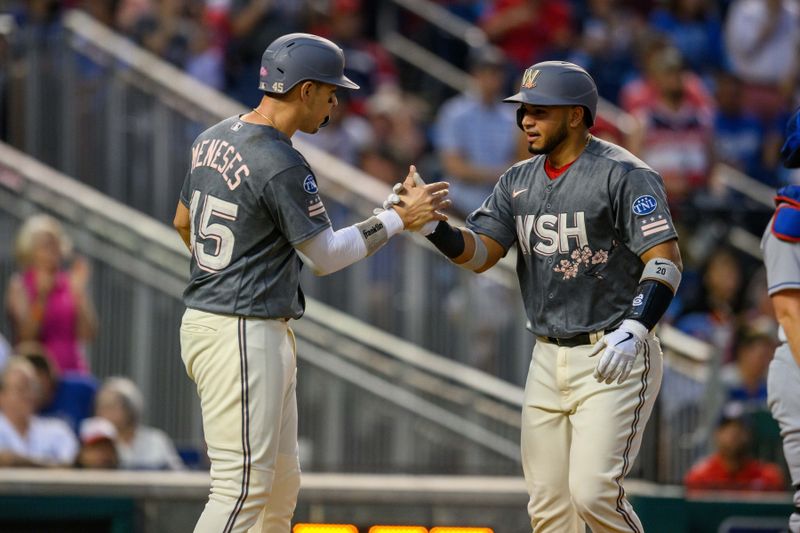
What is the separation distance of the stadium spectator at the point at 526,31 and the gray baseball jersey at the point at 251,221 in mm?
7610

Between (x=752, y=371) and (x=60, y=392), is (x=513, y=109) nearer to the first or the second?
(x=752, y=371)

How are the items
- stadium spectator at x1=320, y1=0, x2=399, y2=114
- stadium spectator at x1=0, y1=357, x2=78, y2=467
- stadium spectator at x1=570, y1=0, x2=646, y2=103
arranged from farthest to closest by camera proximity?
stadium spectator at x1=570, y1=0, x2=646, y2=103, stadium spectator at x1=320, y1=0, x2=399, y2=114, stadium spectator at x1=0, y1=357, x2=78, y2=467

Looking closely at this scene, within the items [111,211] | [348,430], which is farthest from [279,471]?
[111,211]

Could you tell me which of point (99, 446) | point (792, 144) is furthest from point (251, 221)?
point (99, 446)

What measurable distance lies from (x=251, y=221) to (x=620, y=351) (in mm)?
1533

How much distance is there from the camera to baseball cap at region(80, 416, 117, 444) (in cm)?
863

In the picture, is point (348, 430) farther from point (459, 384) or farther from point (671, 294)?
point (671, 294)

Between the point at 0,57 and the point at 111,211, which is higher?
the point at 0,57

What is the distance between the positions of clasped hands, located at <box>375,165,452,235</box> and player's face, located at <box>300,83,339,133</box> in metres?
0.45

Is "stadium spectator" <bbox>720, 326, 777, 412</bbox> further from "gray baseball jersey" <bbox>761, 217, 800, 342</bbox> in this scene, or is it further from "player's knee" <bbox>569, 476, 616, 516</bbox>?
Result: "player's knee" <bbox>569, 476, 616, 516</bbox>

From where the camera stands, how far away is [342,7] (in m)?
12.7

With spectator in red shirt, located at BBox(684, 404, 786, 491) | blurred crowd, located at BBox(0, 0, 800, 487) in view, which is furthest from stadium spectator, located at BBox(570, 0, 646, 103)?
spectator in red shirt, located at BBox(684, 404, 786, 491)

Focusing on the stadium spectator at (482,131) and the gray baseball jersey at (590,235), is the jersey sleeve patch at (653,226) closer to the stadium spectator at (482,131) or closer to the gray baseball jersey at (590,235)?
the gray baseball jersey at (590,235)

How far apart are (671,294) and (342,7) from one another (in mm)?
7323
